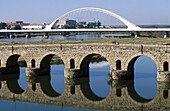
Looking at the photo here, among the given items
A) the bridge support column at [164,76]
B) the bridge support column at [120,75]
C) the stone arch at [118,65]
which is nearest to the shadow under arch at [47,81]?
the bridge support column at [120,75]

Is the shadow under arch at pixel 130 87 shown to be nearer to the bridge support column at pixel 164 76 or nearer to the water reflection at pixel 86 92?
the water reflection at pixel 86 92

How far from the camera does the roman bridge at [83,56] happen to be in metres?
35.2

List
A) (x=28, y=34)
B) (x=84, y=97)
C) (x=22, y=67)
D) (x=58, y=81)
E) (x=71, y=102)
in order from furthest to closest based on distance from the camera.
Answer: (x=28, y=34) < (x=22, y=67) < (x=58, y=81) < (x=84, y=97) < (x=71, y=102)

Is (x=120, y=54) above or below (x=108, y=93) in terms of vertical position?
above

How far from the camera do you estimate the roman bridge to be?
35250mm

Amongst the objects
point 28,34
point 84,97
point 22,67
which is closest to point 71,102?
point 84,97

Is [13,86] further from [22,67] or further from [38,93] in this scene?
[22,67]

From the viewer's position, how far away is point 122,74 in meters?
37.3

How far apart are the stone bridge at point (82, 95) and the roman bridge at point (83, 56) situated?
112cm

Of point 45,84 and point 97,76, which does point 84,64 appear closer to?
point 97,76

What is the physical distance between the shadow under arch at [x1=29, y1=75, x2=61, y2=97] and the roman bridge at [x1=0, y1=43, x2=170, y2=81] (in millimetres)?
814

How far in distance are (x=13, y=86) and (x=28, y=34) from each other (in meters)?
98.9

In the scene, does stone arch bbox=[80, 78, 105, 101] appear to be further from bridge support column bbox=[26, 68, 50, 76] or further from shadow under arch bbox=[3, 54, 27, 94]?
shadow under arch bbox=[3, 54, 27, 94]

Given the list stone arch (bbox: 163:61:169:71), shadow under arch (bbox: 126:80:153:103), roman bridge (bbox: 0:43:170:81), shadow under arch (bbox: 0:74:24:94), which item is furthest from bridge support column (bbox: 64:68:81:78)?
stone arch (bbox: 163:61:169:71)
